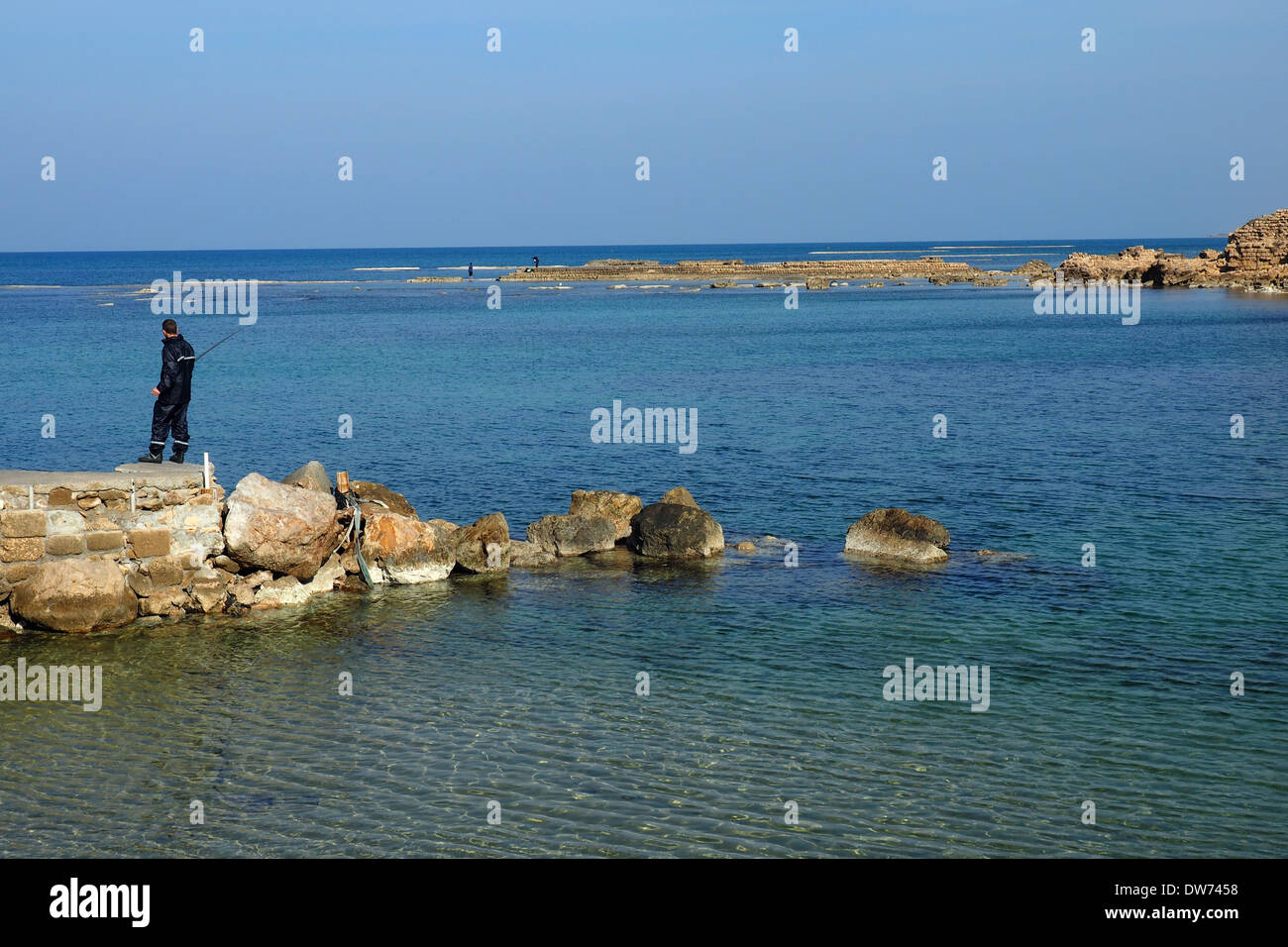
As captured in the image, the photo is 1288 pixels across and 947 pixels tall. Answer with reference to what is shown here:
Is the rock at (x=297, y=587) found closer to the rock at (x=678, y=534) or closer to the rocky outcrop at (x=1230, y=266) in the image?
the rock at (x=678, y=534)

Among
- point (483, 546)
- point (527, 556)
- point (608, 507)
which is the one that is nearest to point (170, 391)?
point (483, 546)

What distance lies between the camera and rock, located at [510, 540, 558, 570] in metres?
22.6

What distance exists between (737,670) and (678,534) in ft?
21.2

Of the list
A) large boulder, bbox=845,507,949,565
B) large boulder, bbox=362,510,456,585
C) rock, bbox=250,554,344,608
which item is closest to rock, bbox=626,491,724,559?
large boulder, bbox=845,507,949,565

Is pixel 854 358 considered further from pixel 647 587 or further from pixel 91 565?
pixel 91 565

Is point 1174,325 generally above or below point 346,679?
above

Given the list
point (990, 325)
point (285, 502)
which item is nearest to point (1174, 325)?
point (990, 325)

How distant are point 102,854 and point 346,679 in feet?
17.2

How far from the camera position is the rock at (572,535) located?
23281 millimetres

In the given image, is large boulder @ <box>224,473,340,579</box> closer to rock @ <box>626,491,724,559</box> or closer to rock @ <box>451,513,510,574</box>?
rock @ <box>451,513,510,574</box>

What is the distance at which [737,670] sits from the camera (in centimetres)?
1655

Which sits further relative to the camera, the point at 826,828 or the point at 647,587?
the point at 647,587

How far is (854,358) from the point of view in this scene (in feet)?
208
